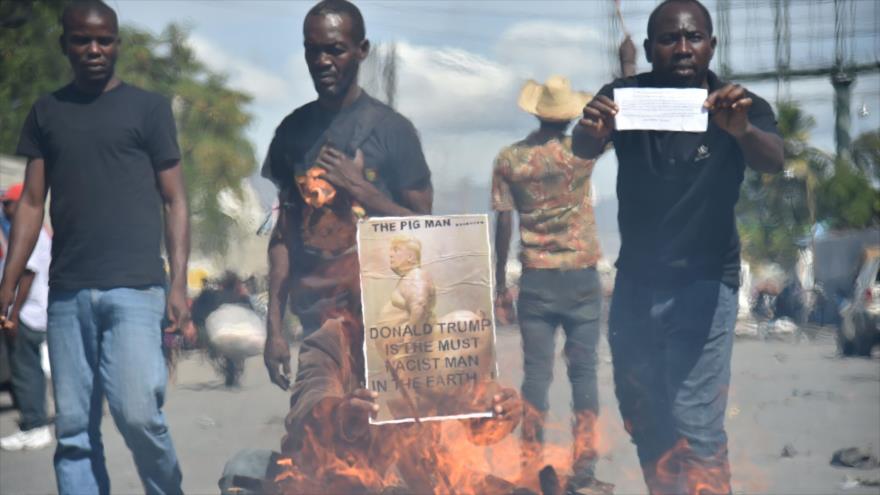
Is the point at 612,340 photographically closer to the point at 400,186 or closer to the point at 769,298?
the point at 769,298

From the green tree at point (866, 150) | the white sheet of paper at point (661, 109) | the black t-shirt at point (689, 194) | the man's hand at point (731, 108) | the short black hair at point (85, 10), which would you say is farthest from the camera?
the green tree at point (866, 150)

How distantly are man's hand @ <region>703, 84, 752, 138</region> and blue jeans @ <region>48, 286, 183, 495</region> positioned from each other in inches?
87.8

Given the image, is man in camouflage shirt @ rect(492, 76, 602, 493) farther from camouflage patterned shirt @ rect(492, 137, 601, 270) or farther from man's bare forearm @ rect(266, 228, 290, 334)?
man's bare forearm @ rect(266, 228, 290, 334)

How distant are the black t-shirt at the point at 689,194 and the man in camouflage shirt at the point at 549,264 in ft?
1.29

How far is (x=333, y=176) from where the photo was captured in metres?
4.81

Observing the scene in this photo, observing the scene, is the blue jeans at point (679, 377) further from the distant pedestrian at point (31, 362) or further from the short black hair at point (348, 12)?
the distant pedestrian at point (31, 362)

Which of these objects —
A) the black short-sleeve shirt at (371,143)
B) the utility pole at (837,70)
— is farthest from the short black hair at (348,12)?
the utility pole at (837,70)

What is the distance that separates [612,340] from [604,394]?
26cm

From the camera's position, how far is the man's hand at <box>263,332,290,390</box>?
4.91m

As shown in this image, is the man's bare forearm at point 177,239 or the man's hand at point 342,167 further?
the man's hand at point 342,167

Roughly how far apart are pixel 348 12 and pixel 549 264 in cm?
137

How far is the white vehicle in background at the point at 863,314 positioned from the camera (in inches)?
197

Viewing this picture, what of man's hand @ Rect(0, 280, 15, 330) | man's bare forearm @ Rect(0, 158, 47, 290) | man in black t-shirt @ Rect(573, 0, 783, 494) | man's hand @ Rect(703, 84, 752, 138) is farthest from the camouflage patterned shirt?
man's hand @ Rect(0, 280, 15, 330)

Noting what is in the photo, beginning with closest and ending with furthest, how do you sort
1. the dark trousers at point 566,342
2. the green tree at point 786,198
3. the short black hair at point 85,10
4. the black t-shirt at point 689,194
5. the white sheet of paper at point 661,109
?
1. the white sheet of paper at point 661,109
2. the black t-shirt at point 689,194
3. the short black hair at point 85,10
4. the green tree at point 786,198
5. the dark trousers at point 566,342
